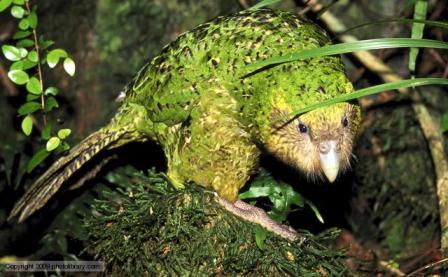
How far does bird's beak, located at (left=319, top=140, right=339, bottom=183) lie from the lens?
284cm

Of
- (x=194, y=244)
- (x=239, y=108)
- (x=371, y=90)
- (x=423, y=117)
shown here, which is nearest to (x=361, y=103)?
(x=423, y=117)

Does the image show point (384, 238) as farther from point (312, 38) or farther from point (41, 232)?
point (41, 232)

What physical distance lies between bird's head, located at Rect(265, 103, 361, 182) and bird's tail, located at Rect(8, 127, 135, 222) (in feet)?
3.53

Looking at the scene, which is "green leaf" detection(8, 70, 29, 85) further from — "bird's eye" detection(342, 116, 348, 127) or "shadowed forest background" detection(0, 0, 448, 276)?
"bird's eye" detection(342, 116, 348, 127)

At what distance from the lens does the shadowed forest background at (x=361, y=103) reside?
14.5ft

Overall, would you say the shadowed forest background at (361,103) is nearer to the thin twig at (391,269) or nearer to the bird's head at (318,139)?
the thin twig at (391,269)

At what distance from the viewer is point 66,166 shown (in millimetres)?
3783

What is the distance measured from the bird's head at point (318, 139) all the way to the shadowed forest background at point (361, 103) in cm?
139

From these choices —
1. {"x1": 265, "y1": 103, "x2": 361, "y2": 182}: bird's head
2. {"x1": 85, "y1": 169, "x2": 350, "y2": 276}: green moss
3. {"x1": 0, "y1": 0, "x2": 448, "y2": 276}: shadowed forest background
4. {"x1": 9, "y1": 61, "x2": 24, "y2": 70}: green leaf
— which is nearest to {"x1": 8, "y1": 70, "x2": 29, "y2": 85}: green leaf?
{"x1": 9, "y1": 61, "x2": 24, "y2": 70}: green leaf

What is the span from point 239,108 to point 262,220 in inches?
23.4

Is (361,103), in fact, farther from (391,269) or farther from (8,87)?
(8,87)

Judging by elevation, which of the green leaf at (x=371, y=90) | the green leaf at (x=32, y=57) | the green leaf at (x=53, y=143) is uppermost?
the green leaf at (x=32, y=57)

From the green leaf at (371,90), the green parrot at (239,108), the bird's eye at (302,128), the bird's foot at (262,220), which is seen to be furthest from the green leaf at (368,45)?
the bird's foot at (262,220)

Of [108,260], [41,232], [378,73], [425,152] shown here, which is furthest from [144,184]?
[425,152]
